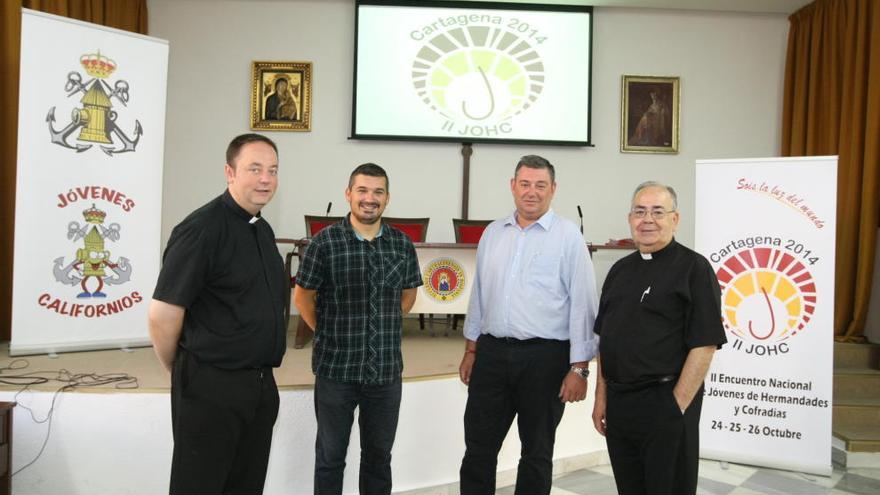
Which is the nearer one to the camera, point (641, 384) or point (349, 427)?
point (641, 384)

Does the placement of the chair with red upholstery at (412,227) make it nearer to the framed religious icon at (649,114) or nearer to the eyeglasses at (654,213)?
the framed religious icon at (649,114)

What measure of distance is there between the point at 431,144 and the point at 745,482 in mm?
3882

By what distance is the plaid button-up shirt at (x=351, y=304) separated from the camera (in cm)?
205

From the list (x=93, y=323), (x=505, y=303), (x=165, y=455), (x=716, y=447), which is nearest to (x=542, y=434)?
(x=505, y=303)

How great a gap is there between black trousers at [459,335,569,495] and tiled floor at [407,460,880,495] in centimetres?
73

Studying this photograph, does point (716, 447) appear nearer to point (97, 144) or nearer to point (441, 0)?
point (97, 144)

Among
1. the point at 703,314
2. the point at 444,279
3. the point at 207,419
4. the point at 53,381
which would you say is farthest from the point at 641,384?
the point at 53,381

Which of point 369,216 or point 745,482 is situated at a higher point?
point 369,216

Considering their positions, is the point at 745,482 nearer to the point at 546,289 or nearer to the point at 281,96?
the point at 546,289

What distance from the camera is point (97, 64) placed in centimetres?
345

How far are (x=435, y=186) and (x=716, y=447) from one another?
3.42 metres

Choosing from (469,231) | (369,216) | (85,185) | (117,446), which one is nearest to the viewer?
(369,216)

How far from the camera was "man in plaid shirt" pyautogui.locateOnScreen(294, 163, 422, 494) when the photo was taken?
6.72 ft

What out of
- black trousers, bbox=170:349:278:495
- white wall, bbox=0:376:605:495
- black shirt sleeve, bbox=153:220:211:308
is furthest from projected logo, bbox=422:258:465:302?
black shirt sleeve, bbox=153:220:211:308
